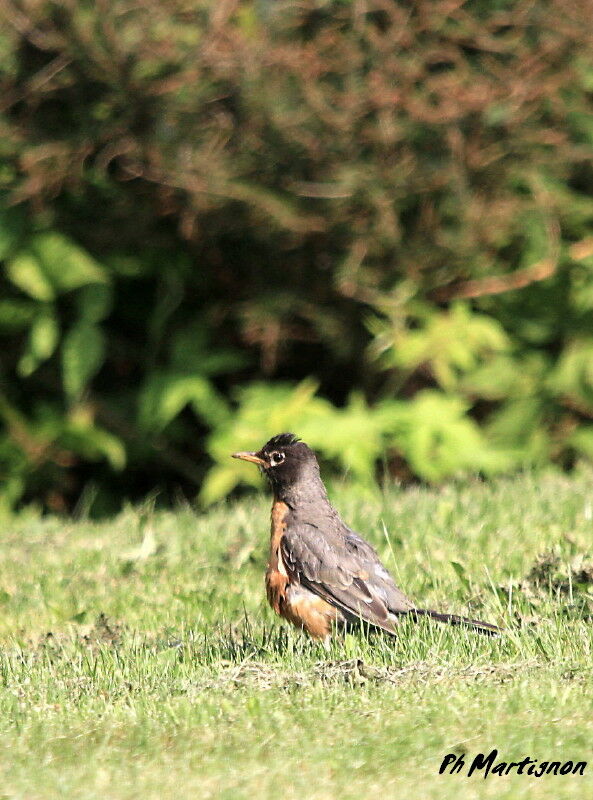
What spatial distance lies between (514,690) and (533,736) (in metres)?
0.40

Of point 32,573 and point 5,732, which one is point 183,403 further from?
point 5,732

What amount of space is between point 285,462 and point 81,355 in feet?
12.6

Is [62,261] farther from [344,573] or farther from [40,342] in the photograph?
[344,573]

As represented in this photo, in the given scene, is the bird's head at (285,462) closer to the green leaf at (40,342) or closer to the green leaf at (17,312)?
the green leaf at (40,342)

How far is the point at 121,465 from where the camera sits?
10.2 m

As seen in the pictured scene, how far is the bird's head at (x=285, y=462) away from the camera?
6.41 metres

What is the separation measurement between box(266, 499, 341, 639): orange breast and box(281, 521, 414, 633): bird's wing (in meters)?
0.03

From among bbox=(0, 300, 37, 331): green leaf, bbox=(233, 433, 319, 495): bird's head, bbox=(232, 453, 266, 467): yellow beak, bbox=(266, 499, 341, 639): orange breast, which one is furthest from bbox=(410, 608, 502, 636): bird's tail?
bbox=(0, 300, 37, 331): green leaf

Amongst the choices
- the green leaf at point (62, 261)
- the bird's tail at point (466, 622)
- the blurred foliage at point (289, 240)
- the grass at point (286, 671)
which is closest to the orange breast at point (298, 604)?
the grass at point (286, 671)

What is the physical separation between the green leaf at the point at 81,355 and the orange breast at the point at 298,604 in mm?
4251

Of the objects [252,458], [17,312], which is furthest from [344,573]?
[17,312]

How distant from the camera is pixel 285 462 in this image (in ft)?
21.2

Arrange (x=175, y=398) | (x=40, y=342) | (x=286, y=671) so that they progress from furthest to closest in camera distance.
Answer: (x=175, y=398), (x=40, y=342), (x=286, y=671)

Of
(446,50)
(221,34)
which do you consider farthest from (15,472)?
(446,50)
